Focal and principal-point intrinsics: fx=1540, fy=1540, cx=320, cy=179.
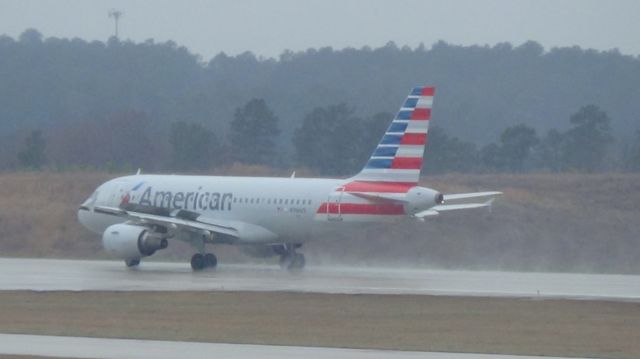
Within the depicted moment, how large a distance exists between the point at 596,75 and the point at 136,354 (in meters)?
89.4

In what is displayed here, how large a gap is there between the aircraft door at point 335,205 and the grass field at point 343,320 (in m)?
8.95

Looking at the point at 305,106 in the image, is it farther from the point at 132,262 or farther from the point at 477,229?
the point at 132,262

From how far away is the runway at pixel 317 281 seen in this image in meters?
35.0

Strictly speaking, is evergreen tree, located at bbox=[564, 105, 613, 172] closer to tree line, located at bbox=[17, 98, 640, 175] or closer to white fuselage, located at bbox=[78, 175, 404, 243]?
tree line, located at bbox=[17, 98, 640, 175]

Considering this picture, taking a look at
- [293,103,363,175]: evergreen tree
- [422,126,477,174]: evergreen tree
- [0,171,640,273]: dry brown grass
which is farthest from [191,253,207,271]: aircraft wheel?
[422,126,477,174]: evergreen tree

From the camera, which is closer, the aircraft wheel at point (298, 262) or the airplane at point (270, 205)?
the airplane at point (270, 205)

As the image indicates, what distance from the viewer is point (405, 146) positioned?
136 feet

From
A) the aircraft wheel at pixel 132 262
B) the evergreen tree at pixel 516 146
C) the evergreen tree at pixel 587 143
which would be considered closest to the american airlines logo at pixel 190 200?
the aircraft wheel at pixel 132 262

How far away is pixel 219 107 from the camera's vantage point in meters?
99.9

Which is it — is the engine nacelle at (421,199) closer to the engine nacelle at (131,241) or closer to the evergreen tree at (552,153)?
the engine nacelle at (131,241)

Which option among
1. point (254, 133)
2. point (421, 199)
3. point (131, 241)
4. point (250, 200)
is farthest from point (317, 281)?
point (254, 133)

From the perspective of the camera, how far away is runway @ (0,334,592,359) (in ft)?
70.1

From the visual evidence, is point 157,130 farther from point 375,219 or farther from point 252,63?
point 375,219

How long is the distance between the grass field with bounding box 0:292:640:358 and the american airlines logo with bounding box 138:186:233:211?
11.4 meters
